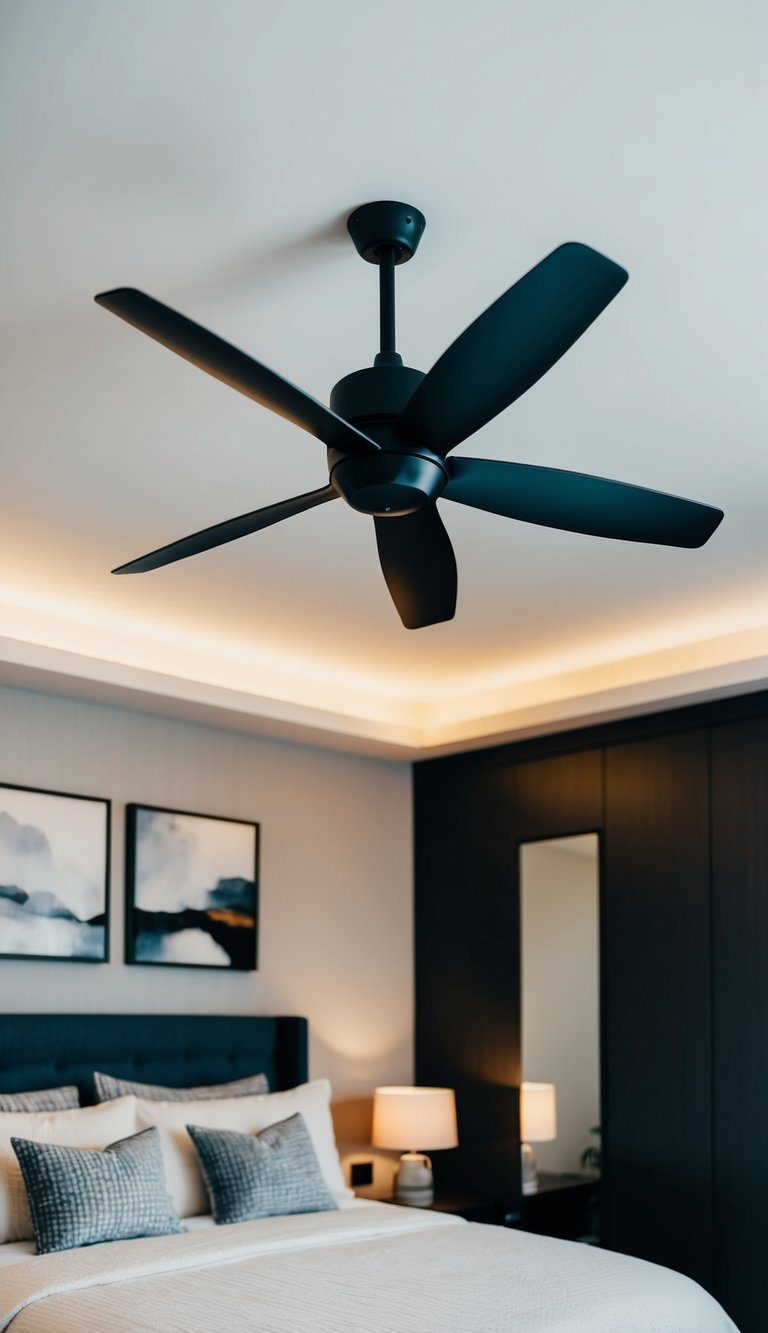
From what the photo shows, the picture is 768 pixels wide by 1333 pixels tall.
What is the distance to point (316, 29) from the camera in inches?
68.1

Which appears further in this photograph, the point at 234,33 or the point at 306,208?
the point at 306,208

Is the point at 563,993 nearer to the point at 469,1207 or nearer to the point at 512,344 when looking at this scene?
the point at 469,1207

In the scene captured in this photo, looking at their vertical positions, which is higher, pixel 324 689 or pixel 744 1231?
pixel 324 689

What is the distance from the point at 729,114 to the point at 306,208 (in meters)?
0.69

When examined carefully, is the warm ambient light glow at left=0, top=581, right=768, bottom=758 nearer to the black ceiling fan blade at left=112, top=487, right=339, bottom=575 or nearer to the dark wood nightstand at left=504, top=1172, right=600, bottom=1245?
the black ceiling fan blade at left=112, top=487, right=339, bottom=575

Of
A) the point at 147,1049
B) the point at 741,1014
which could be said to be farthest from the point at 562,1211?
the point at 147,1049

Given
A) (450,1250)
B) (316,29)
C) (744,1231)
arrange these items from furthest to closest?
(744,1231), (450,1250), (316,29)

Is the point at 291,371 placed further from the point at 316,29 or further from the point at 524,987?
the point at 524,987

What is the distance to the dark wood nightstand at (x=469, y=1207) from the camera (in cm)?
462

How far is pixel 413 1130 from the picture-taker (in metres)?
4.71

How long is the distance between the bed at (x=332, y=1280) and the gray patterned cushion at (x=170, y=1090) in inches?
5.6

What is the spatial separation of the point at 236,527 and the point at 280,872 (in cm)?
280

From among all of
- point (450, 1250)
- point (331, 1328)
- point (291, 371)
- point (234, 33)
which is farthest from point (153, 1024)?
point (234, 33)

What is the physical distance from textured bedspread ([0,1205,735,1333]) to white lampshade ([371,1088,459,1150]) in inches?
46.4
